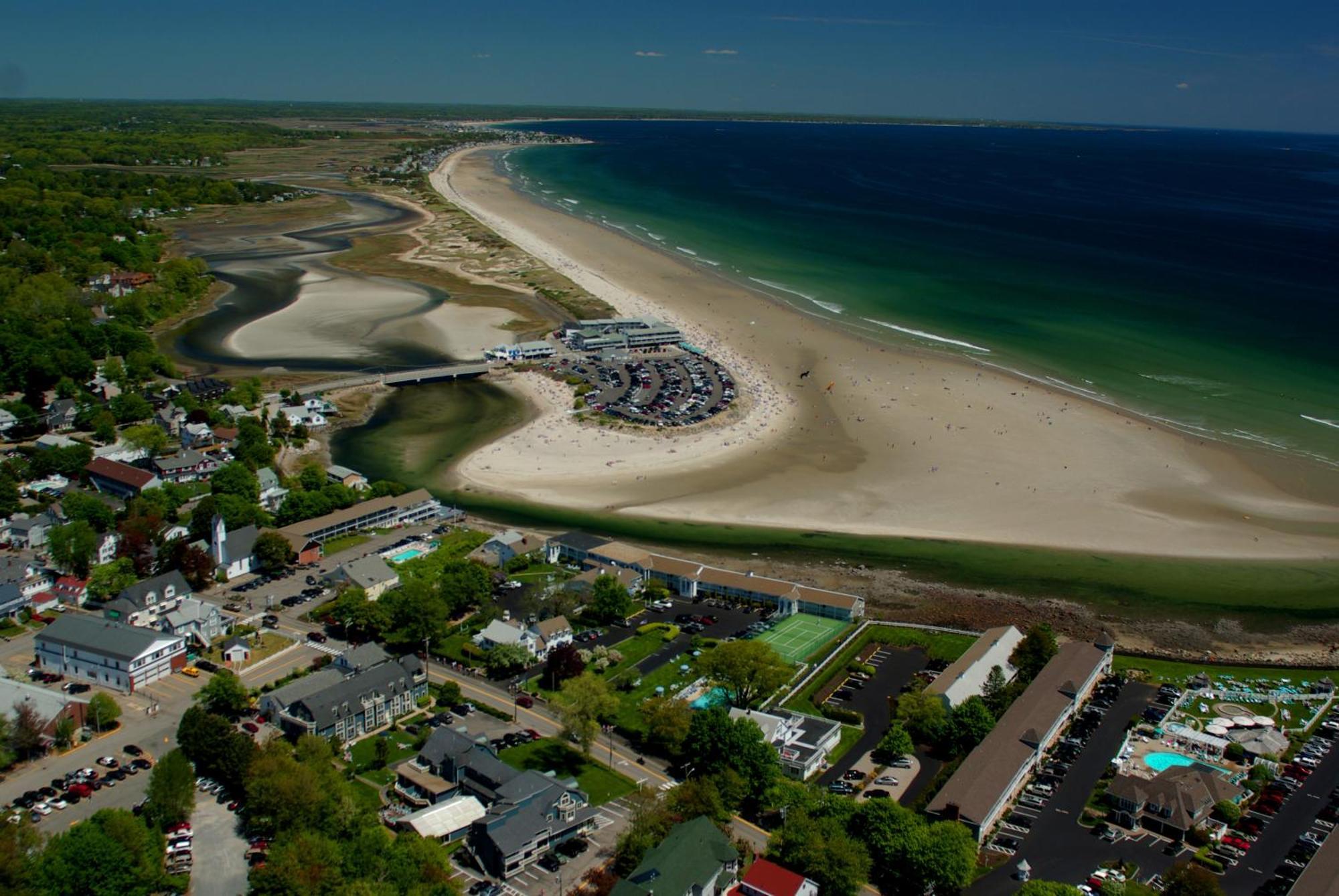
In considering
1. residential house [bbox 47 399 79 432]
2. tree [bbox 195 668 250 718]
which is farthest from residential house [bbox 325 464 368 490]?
residential house [bbox 47 399 79 432]

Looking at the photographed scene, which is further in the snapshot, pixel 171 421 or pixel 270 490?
pixel 171 421

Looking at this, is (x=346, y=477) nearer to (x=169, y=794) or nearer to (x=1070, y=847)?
(x=169, y=794)

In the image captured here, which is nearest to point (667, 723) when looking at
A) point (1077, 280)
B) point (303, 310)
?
point (303, 310)

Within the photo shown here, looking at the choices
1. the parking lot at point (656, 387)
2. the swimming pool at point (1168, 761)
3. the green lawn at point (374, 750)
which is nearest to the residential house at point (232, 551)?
the green lawn at point (374, 750)

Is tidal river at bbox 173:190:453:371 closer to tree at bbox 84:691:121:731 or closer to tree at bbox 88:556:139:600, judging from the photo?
Result: tree at bbox 88:556:139:600

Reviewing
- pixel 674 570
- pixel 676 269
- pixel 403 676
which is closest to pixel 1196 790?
pixel 674 570

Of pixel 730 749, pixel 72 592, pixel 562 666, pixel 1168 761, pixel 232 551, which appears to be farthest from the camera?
pixel 232 551
